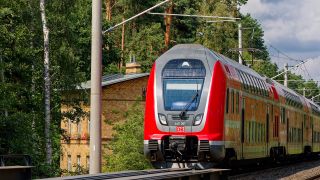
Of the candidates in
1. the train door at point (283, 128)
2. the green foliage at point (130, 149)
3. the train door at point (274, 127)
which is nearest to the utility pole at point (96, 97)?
the train door at point (274, 127)

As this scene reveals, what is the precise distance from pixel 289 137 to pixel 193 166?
13697mm

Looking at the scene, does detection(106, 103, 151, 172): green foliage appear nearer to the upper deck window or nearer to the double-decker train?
the double-decker train

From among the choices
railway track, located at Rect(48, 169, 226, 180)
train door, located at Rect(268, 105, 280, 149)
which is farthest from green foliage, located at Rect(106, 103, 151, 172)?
railway track, located at Rect(48, 169, 226, 180)

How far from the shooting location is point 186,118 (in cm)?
2052

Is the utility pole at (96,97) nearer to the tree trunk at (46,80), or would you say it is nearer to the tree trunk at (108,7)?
the tree trunk at (46,80)

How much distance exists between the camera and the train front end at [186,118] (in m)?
20.4

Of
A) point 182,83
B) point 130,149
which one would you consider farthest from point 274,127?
point 130,149

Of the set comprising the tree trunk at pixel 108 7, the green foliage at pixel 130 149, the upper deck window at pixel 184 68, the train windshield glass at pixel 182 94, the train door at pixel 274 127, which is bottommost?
the green foliage at pixel 130 149

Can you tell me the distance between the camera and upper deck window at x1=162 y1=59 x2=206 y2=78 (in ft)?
69.2

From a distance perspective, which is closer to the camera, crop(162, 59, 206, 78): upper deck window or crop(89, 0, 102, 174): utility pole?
crop(89, 0, 102, 174): utility pole

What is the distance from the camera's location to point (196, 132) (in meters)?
20.4

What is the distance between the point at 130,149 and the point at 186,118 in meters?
19.6

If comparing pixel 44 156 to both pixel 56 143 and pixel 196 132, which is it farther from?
pixel 196 132

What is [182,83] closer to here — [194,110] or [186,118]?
[194,110]
